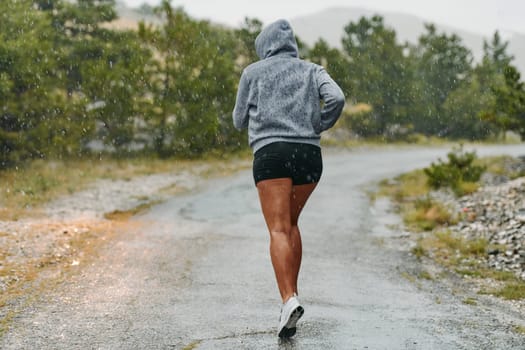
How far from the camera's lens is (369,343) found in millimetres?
3678

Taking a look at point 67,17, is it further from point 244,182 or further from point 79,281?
point 79,281

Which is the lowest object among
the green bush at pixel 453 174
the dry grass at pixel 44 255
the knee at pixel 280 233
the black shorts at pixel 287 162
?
the green bush at pixel 453 174

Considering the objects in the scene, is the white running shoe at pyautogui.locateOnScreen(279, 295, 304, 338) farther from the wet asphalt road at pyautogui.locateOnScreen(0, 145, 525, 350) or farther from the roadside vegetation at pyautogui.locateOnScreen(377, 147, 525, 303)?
the roadside vegetation at pyautogui.locateOnScreen(377, 147, 525, 303)

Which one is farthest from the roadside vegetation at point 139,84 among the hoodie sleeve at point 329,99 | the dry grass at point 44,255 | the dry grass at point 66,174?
the hoodie sleeve at point 329,99

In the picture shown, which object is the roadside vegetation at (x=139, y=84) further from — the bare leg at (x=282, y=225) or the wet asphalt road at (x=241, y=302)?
the bare leg at (x=282, y=225)

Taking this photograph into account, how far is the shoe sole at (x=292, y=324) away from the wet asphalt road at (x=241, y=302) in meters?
0.07

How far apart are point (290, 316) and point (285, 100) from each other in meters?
1.36

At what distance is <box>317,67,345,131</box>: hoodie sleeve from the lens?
3924 mm

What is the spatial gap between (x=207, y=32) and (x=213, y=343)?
860 inches

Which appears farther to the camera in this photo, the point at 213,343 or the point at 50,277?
the point at 50,277

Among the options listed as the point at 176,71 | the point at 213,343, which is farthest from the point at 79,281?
the point at 176,71

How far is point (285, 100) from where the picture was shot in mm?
3965

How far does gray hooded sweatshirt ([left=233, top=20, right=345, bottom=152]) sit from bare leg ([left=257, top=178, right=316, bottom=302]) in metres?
0.30

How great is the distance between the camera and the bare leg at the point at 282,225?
3877mm
